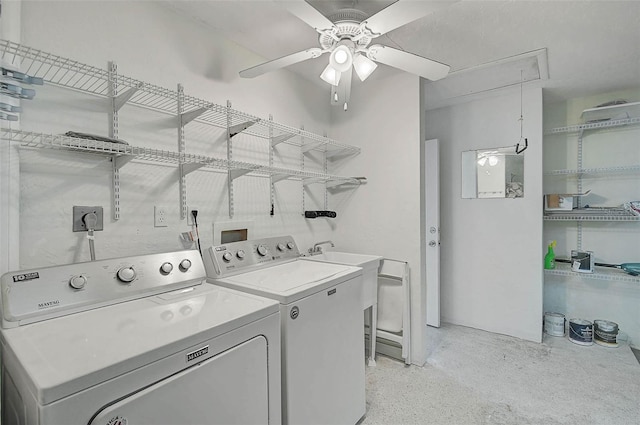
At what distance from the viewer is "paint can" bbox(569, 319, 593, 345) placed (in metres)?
2.85

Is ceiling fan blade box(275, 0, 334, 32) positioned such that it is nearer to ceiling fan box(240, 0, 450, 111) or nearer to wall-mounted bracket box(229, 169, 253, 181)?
ceiling fan box(240, 0, 450, 111)

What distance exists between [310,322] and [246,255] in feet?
2.05

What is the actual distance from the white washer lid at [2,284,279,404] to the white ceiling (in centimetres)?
156

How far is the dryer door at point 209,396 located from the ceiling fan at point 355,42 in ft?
4.42

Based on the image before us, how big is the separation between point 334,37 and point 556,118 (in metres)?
3.07

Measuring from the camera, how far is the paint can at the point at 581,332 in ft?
9.34

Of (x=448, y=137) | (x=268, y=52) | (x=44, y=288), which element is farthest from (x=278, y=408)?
(x=448, y=137)

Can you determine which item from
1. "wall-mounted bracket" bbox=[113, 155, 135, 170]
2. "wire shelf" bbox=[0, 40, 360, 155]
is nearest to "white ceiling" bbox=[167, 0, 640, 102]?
"wire shelf" bbox=[0, 40, 360, 155]

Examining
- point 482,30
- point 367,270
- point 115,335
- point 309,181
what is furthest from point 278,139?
point 115,335

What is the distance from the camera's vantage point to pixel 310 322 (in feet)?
4.67

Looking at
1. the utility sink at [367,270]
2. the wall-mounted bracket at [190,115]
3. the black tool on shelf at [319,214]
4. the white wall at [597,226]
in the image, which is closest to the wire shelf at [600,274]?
the white wall at [597,226]

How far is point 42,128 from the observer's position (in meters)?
1.28

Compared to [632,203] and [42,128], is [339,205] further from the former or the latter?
Answer: [632,203]

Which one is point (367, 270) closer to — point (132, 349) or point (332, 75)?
point (332, 75)
